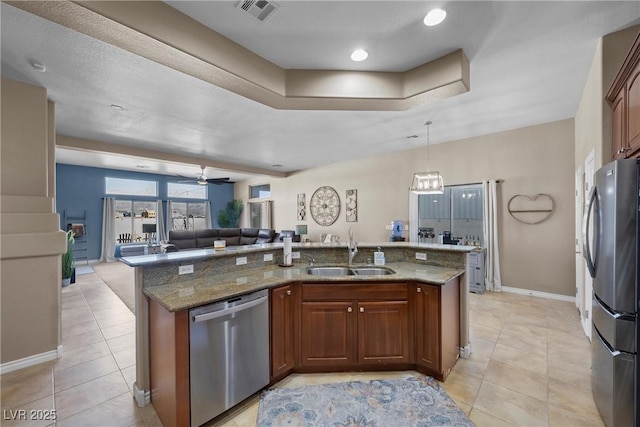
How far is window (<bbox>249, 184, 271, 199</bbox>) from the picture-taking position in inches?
391

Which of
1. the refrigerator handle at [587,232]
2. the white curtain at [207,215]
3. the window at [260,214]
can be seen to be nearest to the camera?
the refrigerator handle at [587,232]

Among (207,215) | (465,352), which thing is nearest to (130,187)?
(207,215)

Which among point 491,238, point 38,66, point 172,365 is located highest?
point 38,66

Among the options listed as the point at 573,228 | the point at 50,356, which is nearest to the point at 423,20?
the point at 573,228

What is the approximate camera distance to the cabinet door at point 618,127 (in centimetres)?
204

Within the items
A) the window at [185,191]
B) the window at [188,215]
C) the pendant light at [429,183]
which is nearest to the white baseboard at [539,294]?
the pendant light at [429,183]

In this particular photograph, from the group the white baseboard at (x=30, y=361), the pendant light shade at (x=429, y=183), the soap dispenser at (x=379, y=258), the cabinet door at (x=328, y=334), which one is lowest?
the white baseboard at (x=30, y=361)

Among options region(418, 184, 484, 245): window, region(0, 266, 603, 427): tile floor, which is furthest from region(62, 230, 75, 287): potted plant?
region(418, 184, 484, 245): window

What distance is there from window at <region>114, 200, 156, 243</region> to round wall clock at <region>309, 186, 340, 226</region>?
5.60 metres

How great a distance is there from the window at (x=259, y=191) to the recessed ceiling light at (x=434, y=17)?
8228mm

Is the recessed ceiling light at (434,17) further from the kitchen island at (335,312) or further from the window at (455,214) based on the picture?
the window at (455,214)

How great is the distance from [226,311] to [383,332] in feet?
4.55

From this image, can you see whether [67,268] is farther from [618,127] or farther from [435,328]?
[618,127]

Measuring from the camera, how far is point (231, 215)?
10.5 meters
